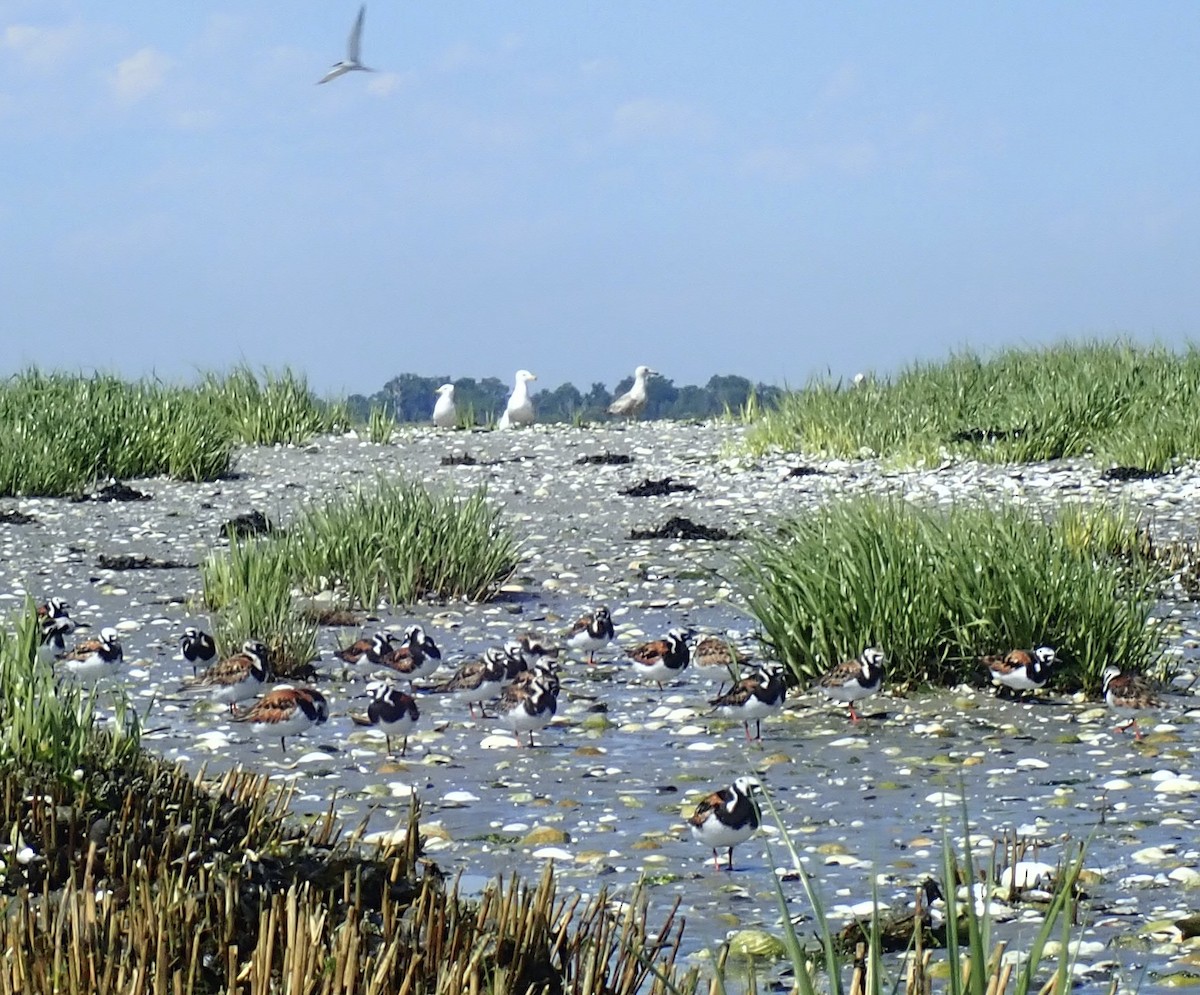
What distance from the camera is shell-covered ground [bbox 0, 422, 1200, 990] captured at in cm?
638

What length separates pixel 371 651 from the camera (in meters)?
11.0

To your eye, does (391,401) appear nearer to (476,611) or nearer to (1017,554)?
(476,611)

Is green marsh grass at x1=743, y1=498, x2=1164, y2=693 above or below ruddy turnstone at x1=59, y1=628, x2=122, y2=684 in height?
above

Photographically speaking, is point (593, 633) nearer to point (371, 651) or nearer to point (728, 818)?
point (371, 651)

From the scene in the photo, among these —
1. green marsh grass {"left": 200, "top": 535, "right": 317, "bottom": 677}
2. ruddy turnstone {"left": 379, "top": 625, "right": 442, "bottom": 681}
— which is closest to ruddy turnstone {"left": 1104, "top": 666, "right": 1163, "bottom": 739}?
ruddy turnstone {"left": 379, "top": 625, "right": 442, "bottom": 681}

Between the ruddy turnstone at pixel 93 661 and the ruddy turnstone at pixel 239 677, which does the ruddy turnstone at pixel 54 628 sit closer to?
the ruddy turnstone at pixel 93 661

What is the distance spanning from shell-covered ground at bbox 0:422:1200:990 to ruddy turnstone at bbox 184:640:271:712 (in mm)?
182

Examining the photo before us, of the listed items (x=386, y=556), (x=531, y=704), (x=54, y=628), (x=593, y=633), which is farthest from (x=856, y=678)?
(x=386, y=556)

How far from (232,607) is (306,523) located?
2946 millimetres

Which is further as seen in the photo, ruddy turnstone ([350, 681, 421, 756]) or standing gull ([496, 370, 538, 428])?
standing gull ([496, 370, 538, 428])

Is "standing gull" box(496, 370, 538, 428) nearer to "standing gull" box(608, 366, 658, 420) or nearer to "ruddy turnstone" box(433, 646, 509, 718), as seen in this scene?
"standing gull" box(608, 366, 658, 420)

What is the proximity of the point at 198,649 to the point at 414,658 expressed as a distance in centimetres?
146

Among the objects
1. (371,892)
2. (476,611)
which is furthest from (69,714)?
(476,611)

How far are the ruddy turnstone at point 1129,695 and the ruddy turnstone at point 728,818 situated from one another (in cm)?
337
